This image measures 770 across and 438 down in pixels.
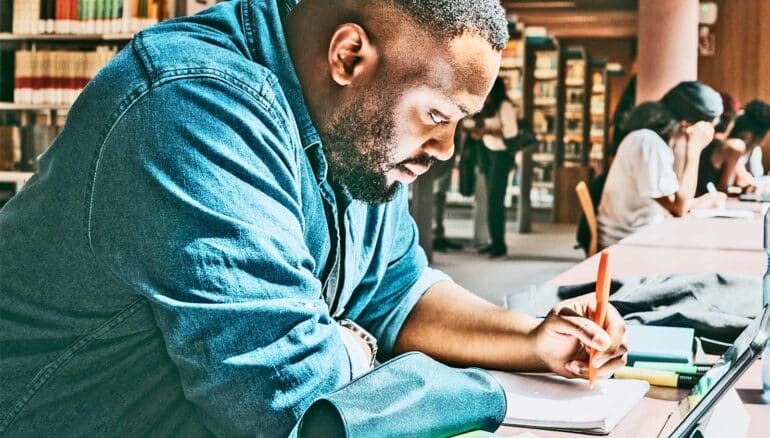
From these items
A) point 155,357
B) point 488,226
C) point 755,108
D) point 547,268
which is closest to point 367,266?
point 155,357

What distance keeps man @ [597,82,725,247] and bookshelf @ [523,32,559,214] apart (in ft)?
24.0

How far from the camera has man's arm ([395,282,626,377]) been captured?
3.97ft

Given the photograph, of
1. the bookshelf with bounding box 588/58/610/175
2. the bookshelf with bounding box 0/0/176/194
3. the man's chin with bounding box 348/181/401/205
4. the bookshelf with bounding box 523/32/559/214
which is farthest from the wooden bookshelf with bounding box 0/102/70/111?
the bookshelf with bounding box 588/58/610/175

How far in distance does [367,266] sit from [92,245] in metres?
0.49

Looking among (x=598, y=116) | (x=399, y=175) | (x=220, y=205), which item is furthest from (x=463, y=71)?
(x=598, y=116)

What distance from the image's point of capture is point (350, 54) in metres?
0.97

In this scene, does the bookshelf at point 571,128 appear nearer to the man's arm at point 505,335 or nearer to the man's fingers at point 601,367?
the man's arm at point 505,335

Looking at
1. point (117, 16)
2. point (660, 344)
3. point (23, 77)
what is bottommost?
point (660, 344)

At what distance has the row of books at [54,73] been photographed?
5.20 m

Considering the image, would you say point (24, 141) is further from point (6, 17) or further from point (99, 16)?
point (99, 16)

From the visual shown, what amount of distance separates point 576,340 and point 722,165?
4999 millimetres

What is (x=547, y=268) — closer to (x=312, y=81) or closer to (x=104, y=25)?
(x=104, y=25)

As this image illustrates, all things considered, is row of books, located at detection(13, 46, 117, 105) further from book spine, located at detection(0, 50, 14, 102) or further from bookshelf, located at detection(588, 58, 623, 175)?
bookshelf, located at detection(588, 58, 623, 175)

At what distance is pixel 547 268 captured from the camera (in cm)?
764
